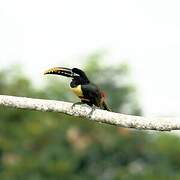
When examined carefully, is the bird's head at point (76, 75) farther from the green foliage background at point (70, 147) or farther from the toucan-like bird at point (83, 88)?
the green foliage background at point (70, 147)

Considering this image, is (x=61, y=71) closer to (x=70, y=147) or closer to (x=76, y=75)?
(x=76, y=75)

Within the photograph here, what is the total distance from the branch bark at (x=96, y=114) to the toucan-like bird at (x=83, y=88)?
1.31 feet

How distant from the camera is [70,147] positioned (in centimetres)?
5412

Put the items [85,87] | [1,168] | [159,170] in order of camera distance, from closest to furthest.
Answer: [85,87] → [1,168] → [159,170]

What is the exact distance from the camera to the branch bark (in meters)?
7.64

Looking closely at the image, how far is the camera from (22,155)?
5206cm

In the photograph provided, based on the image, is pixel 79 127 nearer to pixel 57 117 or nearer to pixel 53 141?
pixel 57 117

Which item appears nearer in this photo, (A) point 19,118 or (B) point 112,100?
(A) point 19,118

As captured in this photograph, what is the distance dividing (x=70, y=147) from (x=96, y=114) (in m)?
46.4

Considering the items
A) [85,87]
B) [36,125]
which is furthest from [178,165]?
[85,87]

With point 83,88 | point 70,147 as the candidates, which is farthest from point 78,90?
point 70,147

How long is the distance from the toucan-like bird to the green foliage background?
36016mm

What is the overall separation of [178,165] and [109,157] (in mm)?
4401

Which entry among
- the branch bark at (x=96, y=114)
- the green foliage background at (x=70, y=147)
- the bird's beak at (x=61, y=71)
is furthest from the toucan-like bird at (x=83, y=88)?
the green foliage background at (x=70, y=147)
